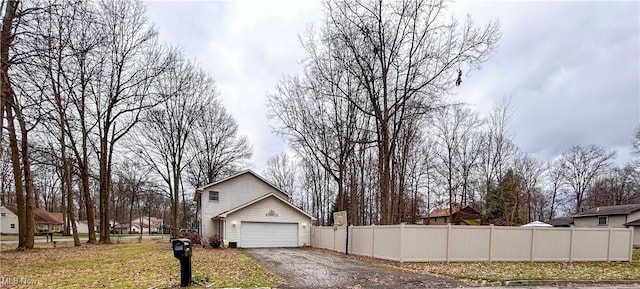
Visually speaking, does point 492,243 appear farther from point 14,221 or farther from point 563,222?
point 14,221

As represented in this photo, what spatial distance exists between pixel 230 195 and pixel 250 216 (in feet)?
11.0

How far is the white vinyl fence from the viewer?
1285 cm

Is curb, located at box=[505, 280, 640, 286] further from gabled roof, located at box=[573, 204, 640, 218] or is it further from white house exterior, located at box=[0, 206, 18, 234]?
white house exterior, located at box=[0, 206, 18, 234]

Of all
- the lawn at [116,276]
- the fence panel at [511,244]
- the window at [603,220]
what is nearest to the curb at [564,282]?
the fence panel at [511,244]

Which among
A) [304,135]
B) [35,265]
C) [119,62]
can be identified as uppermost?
[119,62]

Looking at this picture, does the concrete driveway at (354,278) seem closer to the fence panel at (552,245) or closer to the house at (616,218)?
the fence panel at (552,245)

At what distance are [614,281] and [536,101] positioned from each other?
12.0m

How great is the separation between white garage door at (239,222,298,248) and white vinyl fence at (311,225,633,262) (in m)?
7.71

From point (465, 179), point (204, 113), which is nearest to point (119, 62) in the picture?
point (204, 113)

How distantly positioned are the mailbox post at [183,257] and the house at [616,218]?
31.5 meters

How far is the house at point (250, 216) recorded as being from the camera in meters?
21.5

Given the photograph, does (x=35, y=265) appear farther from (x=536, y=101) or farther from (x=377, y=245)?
(x=536, y=101)

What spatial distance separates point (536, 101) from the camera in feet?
61.1

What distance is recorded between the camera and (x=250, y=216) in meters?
21.8
